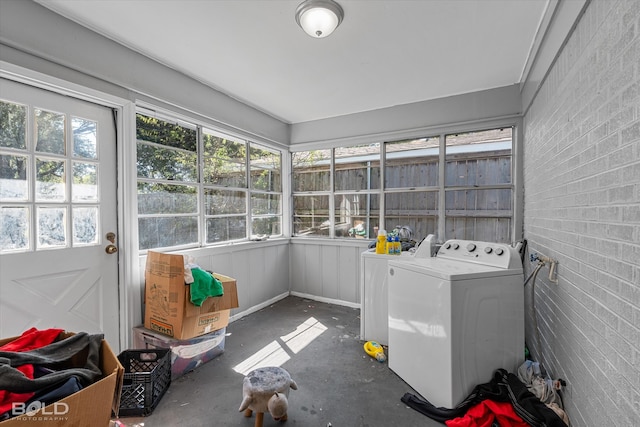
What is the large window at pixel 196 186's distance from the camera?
2.37 meters

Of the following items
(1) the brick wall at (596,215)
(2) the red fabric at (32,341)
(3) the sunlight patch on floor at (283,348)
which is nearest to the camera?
(1) the brick wall at (596,215)

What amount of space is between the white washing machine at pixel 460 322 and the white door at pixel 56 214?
2223 millimetres

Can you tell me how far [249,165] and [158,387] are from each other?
7.75 feet

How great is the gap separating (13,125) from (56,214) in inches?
22.3

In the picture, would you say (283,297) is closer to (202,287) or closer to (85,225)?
(202,287)

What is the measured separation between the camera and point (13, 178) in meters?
1.67

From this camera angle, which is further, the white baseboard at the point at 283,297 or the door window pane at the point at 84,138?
the white baseboard at the point at 283,297

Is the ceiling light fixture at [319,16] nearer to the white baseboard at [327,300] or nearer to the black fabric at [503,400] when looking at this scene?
the black fabric at [503,400]

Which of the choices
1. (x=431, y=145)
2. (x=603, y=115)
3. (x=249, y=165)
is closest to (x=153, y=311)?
(x=249, y=165)

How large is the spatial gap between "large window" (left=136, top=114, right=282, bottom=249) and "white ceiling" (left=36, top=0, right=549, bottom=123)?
58 cm

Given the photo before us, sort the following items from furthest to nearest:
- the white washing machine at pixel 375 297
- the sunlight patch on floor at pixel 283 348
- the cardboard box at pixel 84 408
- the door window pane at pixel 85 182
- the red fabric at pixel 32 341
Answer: the white washing machine at pixel 375 297 → the sunlight patch on floor at pixel 283 348 → the door window pane at pixel 85 182 → the red fabric at pixel 32 341 → the cardboard box at pixel 84 408

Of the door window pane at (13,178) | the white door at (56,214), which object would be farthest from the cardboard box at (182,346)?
the door window pane at (13,178)

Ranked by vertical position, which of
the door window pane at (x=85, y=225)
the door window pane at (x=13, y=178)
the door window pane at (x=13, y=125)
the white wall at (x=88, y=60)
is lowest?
the door window pane at (x=85, y=225)

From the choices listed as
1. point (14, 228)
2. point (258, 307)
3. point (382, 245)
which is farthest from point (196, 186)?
point (382, 245)
